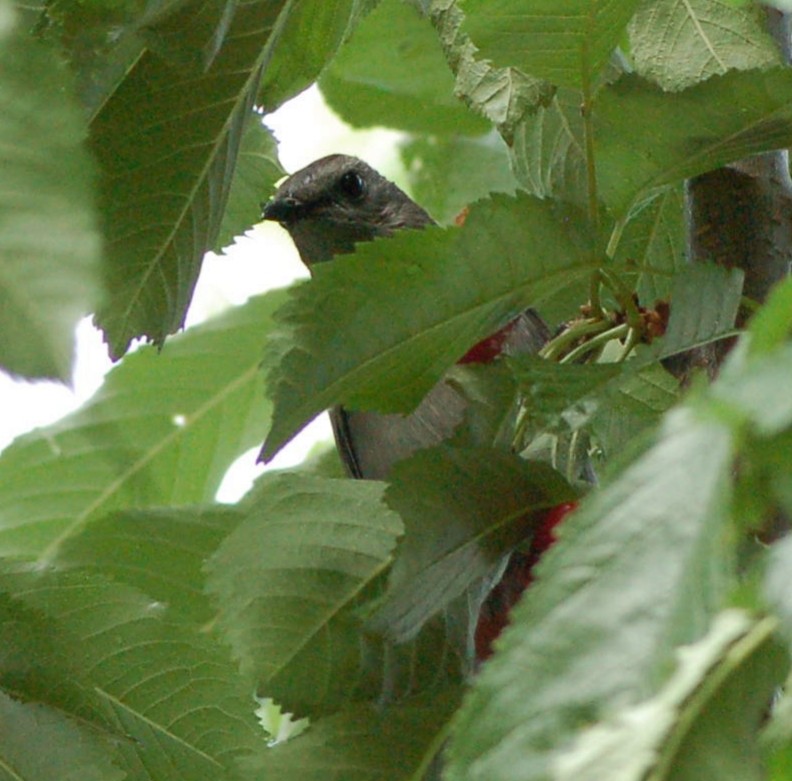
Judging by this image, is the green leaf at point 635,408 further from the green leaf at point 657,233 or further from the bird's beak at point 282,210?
the bird's beak at point 282,210

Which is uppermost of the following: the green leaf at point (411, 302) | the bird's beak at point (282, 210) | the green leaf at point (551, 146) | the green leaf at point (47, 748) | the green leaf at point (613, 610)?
the bird's beak at point (282, 210)

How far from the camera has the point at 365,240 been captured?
11.9ft

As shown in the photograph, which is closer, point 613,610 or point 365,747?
point 613,610

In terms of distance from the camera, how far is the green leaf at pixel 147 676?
5.98 feet

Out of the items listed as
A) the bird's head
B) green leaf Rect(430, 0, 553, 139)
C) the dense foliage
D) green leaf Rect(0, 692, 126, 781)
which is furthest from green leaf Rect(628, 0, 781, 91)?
the bird's head

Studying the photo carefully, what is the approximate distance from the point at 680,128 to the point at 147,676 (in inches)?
37.8

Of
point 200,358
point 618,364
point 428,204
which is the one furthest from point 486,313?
point 428,204

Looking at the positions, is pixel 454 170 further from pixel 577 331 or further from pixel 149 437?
pixel 577 331

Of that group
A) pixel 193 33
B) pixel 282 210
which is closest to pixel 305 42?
pixel 193 33

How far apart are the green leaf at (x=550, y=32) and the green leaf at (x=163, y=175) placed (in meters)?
0.36

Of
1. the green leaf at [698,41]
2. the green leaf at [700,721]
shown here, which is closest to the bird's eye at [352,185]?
the green leaf at [698,41]

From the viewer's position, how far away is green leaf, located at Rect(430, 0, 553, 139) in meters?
2.00

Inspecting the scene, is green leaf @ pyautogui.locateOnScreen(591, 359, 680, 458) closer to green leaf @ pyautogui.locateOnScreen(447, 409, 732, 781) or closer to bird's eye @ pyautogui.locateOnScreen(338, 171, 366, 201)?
green leaf @ pyautogui.locateOnScreen(447, 409, 732, 781)

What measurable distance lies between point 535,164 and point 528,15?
2.37ft
